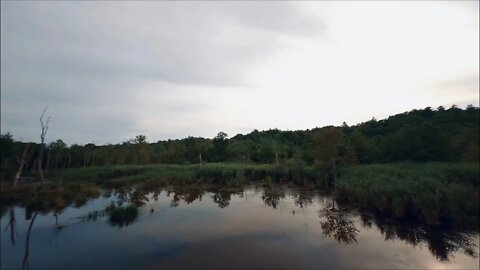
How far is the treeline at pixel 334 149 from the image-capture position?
1572cm

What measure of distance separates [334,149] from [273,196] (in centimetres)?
1338

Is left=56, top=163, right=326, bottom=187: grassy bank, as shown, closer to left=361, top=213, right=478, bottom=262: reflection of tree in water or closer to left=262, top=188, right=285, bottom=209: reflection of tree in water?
left=262, top=188, right=285, bottom=209: reflection of tree in water

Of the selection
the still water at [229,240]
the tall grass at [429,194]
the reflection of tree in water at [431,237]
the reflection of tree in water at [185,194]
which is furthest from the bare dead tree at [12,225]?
the tall grass at [429,194]

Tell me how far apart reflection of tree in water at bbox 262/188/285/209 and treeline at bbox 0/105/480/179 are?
9.97 m

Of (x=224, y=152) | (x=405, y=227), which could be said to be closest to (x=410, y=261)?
(x=405, y=227)

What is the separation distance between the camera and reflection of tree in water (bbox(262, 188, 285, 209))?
78.6ft

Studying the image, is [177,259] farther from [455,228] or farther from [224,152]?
[224,152]

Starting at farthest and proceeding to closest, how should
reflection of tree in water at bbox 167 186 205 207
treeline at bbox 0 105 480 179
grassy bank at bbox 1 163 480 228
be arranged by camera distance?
reflection of tree in water at bbox 167 186 205 207
treeline at bbox 0 105 480 179
grassy bank at bbox 1 163 480 228

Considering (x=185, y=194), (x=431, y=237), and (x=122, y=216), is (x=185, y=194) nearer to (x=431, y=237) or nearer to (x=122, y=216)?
(x=122, y=216)

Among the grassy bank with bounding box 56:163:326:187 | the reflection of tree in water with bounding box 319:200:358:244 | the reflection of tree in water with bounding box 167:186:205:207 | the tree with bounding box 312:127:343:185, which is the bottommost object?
the reflection of tree in water with bounding box 319:200:358:244

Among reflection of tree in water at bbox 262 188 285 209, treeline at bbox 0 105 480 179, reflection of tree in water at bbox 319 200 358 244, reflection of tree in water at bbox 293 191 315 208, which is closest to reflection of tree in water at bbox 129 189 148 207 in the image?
reflection of tree in water at bbox 262 188 285 209

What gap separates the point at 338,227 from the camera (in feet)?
52.8

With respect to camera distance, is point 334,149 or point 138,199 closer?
point 138,199

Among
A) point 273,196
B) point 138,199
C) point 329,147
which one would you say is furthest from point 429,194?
point 138,199
